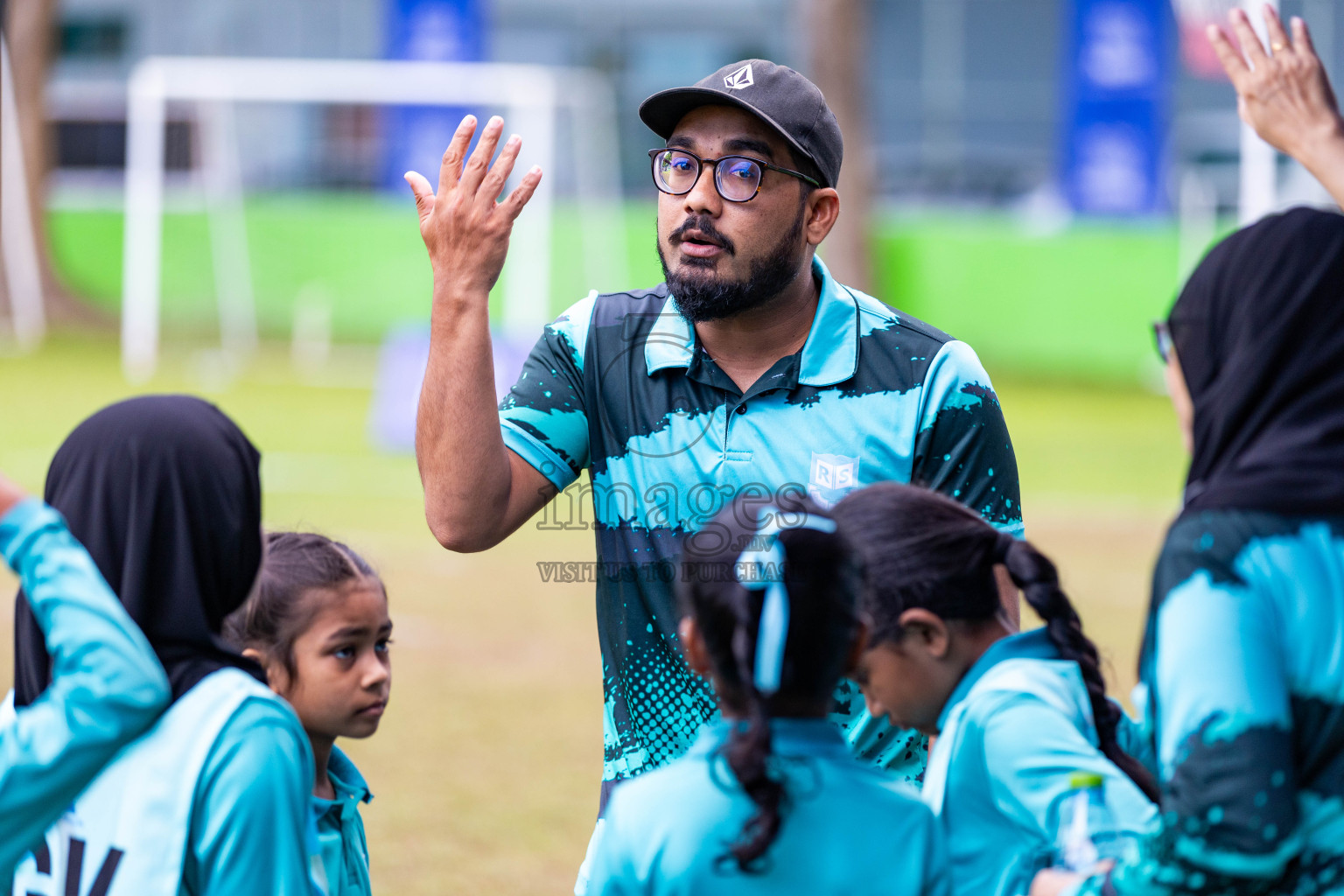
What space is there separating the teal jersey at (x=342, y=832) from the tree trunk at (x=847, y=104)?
57.2ft

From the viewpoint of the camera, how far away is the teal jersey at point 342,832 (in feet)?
9.52

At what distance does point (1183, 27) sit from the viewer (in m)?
17.8

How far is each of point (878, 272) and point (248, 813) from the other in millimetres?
19416

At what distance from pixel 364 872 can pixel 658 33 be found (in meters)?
28.8

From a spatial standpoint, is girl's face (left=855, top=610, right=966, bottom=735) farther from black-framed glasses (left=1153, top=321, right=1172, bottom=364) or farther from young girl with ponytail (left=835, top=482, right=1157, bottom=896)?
black-framed glasses (left=1153, top=321, right=1172, bottom=364)

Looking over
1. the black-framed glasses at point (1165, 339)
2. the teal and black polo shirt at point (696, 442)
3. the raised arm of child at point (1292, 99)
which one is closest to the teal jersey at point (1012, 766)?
the black-framed glasses at point (1165, 339)

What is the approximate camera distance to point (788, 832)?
2195 mm

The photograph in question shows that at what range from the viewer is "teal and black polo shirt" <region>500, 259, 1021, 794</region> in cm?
311

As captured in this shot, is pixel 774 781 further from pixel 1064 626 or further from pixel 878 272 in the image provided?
pixel 878 272

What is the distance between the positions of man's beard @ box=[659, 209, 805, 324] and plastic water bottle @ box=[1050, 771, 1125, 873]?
1369 mm

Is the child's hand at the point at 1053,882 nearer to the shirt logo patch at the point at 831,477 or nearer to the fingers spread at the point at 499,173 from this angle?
the shirt logo patch at the point at 831,477

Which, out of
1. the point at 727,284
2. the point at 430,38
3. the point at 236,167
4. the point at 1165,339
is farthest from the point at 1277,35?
the point at 236,167

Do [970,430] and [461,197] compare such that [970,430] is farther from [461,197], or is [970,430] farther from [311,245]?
[311,245]

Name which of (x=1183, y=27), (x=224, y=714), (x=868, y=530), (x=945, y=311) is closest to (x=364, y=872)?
(x=224, y=714)
